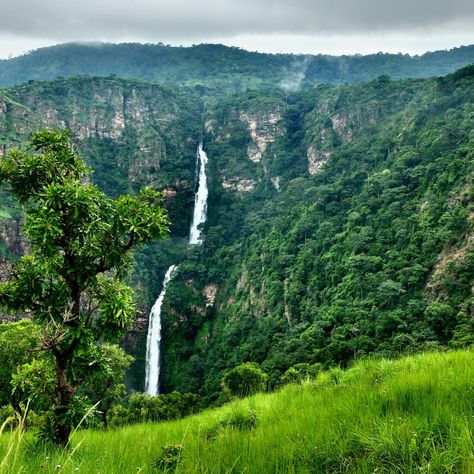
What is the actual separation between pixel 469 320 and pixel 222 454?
31.2 metres

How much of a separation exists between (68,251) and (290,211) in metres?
69.6

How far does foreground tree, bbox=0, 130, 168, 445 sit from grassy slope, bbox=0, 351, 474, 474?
124cm

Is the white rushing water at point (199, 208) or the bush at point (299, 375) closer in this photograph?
the bush at point (299, 375)

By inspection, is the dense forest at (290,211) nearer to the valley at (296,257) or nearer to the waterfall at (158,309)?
the valley at (296,257)

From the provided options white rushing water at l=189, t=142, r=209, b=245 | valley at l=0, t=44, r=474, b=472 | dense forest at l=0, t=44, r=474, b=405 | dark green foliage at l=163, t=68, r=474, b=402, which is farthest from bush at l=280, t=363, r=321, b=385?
white rushing water at l=189, t=142, r=209, b=245

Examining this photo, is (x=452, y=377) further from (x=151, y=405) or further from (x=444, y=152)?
(x=444, y=152)

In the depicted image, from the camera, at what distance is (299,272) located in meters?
57.1

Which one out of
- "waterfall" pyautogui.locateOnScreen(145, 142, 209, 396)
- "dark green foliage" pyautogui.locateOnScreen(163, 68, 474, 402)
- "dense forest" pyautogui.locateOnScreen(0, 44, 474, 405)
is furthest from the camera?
"waterfall" pyautogui.locateOnScreen(145, 142, 209, 396)

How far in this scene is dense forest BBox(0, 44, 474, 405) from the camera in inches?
1500

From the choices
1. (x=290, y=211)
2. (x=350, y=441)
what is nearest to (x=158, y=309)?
(x=290, y=211)

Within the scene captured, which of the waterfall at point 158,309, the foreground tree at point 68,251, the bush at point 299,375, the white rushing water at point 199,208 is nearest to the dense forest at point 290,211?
the waterfall at point 158,309

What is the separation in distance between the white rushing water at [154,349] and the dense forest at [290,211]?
1512 mm

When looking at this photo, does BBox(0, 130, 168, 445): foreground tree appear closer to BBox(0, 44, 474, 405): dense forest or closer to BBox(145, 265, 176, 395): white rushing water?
BBox(0, 44, 474, 405): dense forest

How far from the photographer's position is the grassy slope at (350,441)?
110 inches
